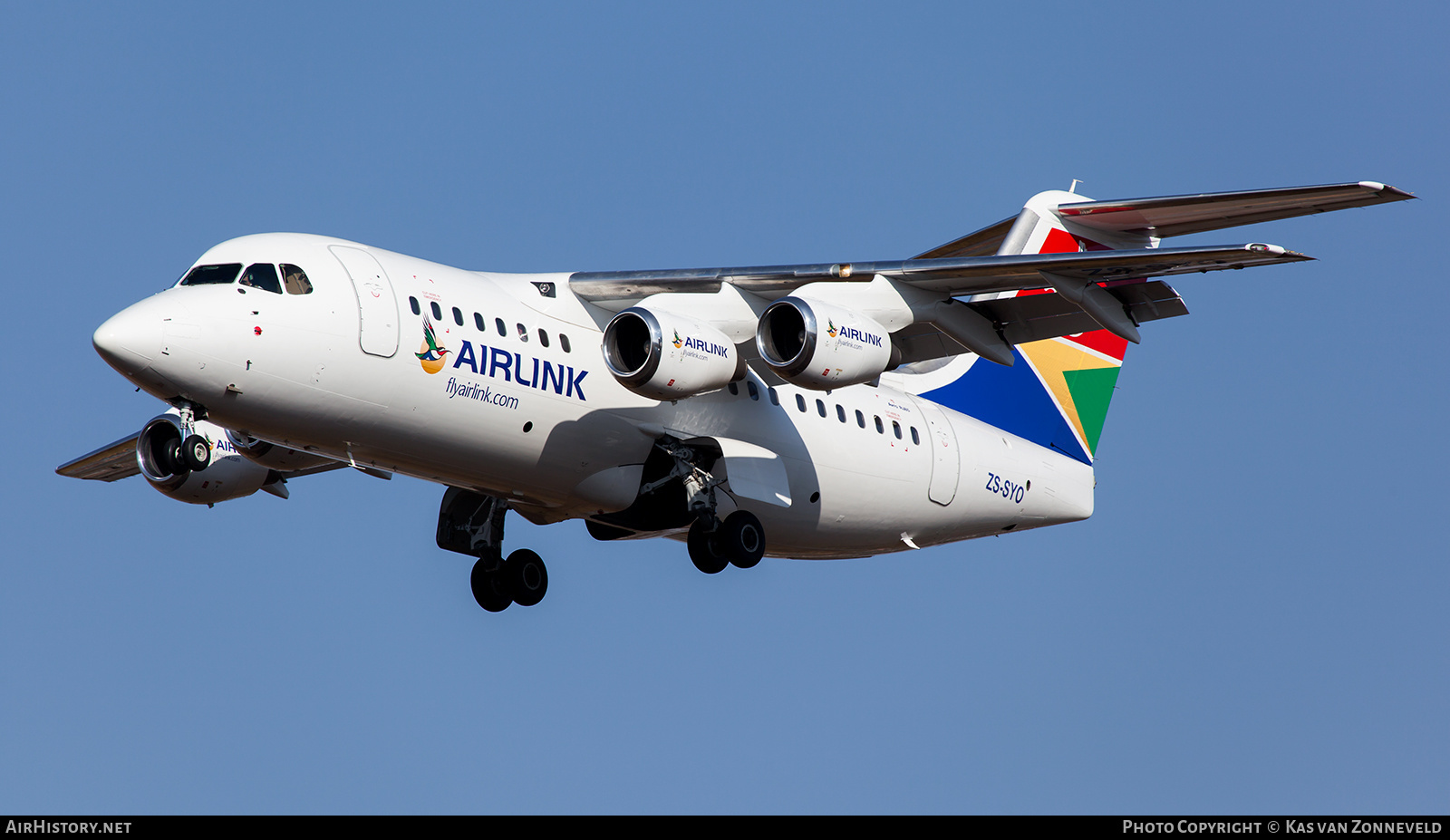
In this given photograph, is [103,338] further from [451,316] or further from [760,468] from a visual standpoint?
[760,468]

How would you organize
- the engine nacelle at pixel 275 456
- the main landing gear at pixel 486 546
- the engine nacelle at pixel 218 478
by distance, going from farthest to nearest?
the engine nacelle at pixel 218 478, the main landing gear at pixel 486 546, the engine nacelle at pixel 275 456

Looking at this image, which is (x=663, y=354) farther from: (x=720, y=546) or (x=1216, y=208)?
(x=1216, y=208)

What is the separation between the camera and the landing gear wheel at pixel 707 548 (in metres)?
13.2

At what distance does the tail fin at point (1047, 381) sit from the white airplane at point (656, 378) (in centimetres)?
6

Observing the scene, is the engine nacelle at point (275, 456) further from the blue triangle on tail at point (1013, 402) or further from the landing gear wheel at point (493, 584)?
the blue triangle on tail at point (1013, 402)

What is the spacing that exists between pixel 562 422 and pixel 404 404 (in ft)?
4.35

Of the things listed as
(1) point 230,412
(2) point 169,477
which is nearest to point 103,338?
(1) point 230,412

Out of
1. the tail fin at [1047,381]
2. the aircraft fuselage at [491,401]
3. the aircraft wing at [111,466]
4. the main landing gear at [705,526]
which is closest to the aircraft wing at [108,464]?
the aircraft wing at [111,466]

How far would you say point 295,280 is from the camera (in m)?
11.4

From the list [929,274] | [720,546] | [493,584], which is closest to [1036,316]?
[929,274]

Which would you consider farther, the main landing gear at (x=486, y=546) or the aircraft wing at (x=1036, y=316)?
the main landing gear at (x=486, y=546)

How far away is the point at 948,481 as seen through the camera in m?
15.0

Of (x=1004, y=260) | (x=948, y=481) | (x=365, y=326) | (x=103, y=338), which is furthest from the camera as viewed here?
(x=948, y=481)

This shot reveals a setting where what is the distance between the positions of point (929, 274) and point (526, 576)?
14.0 feet
